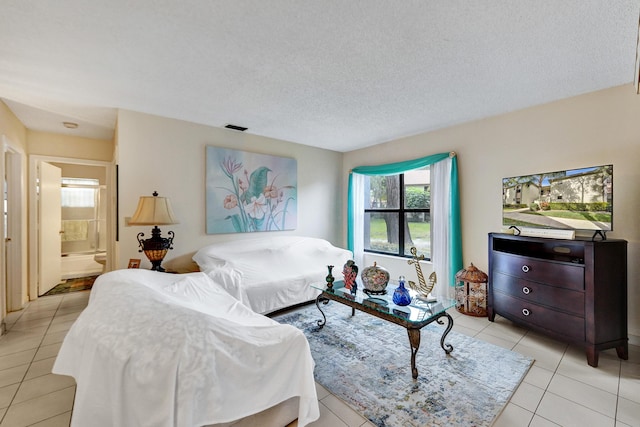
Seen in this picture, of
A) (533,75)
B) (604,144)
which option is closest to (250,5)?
(533,75)

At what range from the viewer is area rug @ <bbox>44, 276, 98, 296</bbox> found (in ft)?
13.4

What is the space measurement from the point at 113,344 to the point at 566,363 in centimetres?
313

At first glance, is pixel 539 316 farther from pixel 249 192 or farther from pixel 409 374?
pixel 249 192

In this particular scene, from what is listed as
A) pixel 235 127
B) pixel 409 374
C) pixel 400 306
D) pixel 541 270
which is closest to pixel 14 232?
pixel 235 127

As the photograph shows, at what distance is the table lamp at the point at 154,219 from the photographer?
272cm

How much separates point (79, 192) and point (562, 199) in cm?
864

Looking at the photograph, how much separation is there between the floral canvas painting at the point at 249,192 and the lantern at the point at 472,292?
2.56 meters

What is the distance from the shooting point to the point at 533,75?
228 cm

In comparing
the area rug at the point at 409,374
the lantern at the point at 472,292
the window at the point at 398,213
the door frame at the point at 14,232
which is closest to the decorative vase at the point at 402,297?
the area rug at the point at 409,374

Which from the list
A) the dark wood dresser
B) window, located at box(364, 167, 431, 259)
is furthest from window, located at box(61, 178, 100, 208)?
the dark wood dresser

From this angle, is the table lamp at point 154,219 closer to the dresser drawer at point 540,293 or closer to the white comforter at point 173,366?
the white comforter at point 173,366

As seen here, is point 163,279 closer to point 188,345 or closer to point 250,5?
point 188,345

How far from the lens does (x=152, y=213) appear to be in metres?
2.73

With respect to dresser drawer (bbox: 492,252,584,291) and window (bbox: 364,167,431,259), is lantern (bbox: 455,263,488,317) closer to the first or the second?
dresser drawer (bbox: 492,252,584,291)
